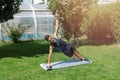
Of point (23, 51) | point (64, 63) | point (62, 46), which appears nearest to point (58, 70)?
point (64, 63)

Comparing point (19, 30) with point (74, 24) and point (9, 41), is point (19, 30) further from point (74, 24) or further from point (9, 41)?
point (74, 24)

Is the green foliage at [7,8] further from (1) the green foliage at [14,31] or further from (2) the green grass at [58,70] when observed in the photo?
(1) the green foliage at [14,31]

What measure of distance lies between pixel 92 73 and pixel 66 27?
7083mm

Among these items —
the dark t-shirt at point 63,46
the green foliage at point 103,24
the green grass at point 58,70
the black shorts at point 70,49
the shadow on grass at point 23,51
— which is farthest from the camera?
the green foliage at point 103,24

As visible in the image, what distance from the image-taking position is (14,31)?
59.9 feet

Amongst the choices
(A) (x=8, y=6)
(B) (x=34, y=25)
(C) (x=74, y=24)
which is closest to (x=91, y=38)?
(C) (x=74, y=24)

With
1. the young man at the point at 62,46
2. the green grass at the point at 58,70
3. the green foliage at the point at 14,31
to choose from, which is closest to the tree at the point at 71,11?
the green grass at the point at 58,70

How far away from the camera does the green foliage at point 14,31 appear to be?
1828 cm

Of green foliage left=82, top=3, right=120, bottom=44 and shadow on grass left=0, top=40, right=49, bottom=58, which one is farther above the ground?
green foliage left=82, top=3, right=120, bottom=44

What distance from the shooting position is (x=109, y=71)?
9.15 meters

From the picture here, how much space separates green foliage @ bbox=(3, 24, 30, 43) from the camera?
1828 centimetres

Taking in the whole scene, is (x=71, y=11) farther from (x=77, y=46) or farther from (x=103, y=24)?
(x=103, y=24)

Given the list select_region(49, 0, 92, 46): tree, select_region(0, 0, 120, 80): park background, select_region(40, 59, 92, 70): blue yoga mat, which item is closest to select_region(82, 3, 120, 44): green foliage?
select_region(0, 0, 120, 80): park background

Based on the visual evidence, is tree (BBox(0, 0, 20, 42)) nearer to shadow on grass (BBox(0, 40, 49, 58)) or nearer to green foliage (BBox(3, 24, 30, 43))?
shadow on grass (BBox(0, 40, 49, 58))
